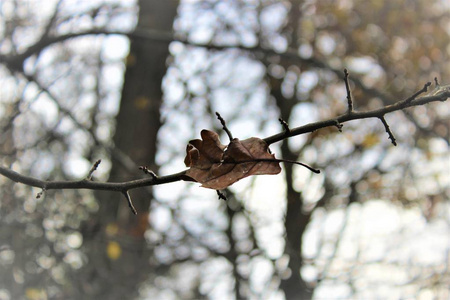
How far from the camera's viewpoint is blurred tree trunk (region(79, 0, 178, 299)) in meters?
5.46

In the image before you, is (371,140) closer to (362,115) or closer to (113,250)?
(113,250)

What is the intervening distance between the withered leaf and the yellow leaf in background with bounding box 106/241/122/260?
4343mm

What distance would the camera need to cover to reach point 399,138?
6879 mm

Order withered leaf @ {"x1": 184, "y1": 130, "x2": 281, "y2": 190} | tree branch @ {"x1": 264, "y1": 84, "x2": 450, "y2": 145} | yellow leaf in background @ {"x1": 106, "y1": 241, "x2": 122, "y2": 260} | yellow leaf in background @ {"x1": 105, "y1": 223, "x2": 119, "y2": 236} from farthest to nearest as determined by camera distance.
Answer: yellow leaf in background @ {"x1": 105, "y1": 223, "x2": 119, "y2": 236}
yellow leaf in background @ {"x1": 106, "y1": 241, "x2": 122, "y2": 260}
withered leaf @ {"x1": 184, "y1": 130, "x2": 281, "y2": 190}
tree branch @ {"x1": 264, "y1": 84, "x2": 450, "y2": 145}

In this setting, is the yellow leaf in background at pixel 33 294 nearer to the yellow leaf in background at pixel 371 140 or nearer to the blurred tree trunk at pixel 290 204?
the blurred tree trunk at pixel 290 204

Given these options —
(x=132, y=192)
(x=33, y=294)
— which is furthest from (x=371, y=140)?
(x=33, y=294)

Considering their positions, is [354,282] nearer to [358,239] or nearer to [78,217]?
[358,239]

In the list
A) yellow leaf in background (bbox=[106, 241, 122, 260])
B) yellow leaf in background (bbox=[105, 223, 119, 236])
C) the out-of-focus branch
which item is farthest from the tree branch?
yellow leaf in background (bbox=[105, 223, 119, 236])

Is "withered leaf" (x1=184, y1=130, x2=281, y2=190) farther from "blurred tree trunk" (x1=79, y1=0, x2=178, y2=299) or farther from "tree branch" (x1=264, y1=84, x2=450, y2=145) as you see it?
"blurred tree trunk" (x1=79, y1=0, x2=178, y2=299)

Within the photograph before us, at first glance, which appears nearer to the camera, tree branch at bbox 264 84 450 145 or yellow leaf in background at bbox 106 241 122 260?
tree branch at bbox 264 84 450 145

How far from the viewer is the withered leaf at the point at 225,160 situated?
1360 millimetres

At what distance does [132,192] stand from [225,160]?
4.44 m

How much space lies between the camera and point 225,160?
4.58 ft

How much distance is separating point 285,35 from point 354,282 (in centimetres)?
387
